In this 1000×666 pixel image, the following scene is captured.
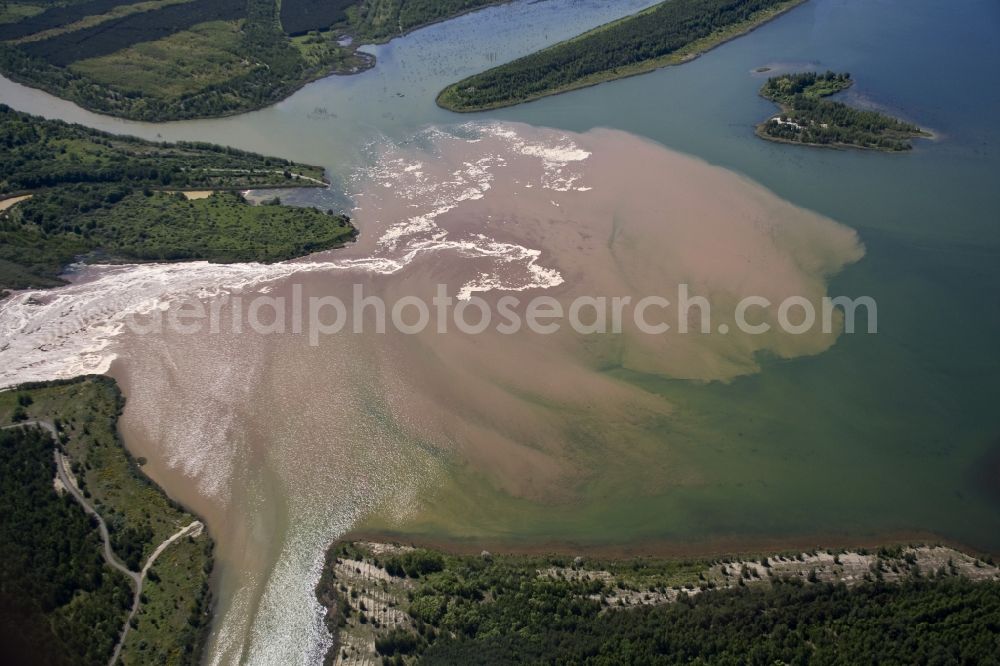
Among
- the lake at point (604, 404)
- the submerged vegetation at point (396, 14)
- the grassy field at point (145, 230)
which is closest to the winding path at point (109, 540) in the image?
the lake at point (604, 404)

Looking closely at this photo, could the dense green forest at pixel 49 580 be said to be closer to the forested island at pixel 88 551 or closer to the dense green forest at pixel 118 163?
the forested island at pixel 88 551

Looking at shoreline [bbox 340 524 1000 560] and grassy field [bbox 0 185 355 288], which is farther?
grassy field [bbox 0 185 355 288]

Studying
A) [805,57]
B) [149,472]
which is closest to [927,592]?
[149,472]

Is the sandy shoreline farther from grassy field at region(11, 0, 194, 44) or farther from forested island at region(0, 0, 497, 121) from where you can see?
grassy field at region(11, 0, 194, 44)

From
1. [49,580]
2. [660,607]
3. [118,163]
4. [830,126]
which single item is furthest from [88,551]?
[830,126]

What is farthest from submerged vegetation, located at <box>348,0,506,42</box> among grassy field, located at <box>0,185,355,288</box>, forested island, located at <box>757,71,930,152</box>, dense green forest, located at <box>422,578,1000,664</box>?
dense green forest, located at <box>422,578,1000,664</box>

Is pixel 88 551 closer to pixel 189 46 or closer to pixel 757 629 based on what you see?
pixel 757 629

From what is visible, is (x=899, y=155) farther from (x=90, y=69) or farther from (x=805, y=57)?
(x=90, y=69)
